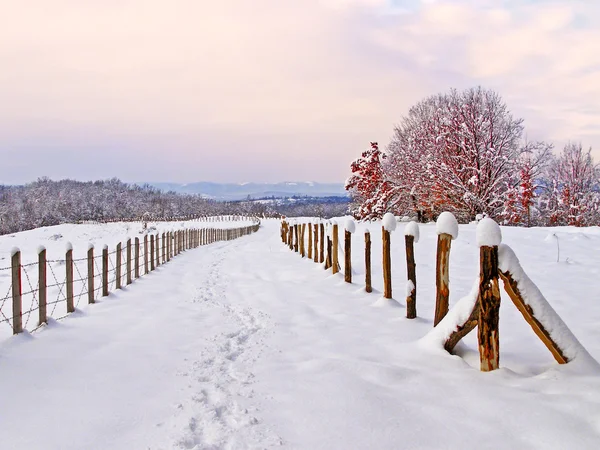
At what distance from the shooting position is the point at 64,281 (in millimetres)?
12039

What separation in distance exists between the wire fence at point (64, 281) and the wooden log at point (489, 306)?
17.8 feet

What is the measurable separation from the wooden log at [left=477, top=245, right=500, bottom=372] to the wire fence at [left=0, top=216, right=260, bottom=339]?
5.43 m

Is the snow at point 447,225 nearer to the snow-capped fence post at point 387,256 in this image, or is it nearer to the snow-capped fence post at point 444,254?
the snow-capped fence post at point 444,254

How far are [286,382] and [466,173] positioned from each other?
25174mm

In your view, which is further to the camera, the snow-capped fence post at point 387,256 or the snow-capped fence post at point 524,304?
the snow-capped fence post at point 387,256

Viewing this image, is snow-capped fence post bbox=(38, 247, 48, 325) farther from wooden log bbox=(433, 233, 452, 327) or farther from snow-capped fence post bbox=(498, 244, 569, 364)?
snow-capped fence post bbox=(498, 244, 569, 364)

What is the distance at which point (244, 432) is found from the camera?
3348 mm

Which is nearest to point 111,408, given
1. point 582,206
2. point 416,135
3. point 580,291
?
point 580,291

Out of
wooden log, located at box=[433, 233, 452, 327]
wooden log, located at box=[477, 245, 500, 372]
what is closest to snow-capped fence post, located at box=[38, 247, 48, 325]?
wooden log, located at box=[433, 233, 452, 327]

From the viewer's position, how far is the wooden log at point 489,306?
4.29 metres

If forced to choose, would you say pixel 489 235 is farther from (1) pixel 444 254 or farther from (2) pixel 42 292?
(2) pixel 42 292

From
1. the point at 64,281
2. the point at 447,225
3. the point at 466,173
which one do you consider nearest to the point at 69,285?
the point at 64,281

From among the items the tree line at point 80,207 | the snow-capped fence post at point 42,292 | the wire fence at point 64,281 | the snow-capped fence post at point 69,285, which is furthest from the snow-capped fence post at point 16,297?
the tree line at point 80,207

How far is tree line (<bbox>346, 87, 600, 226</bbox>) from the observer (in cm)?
2608
